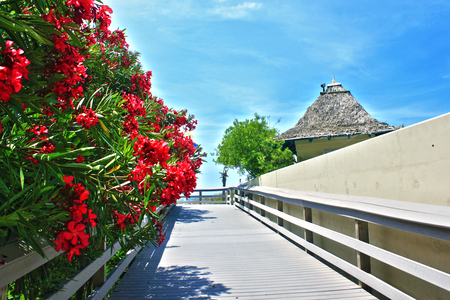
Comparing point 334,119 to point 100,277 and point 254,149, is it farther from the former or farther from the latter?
point 100,277

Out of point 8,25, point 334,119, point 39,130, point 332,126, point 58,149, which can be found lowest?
point 58,149

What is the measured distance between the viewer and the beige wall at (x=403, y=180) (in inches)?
101

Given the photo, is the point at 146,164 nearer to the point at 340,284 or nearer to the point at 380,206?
the point at 380,206

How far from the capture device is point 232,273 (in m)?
4.05

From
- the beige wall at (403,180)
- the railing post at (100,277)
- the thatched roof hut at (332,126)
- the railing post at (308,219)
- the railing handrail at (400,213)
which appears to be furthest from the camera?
the thatched roof hut at (332,126)

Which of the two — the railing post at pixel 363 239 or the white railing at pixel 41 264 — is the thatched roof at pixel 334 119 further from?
the white railing at pixel 41 264

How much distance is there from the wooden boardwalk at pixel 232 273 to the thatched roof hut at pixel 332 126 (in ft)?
18.6

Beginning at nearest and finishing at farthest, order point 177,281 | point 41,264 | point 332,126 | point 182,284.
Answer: point 41,264, point 182,284, point 177,281, point 332,126

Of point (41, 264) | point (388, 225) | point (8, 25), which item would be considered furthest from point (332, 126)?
point (8, 25)

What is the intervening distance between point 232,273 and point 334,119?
29.6ft

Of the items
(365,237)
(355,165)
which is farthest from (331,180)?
(365,237)

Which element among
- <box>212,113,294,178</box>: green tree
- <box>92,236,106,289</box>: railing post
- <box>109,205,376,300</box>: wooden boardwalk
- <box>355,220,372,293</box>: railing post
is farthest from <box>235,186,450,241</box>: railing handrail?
<box>212,113,294,178</box>: green tree

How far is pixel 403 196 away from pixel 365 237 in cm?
65

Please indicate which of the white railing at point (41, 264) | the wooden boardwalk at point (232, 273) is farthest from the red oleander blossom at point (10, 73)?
the wooden boardwalk at point (232, 273)
